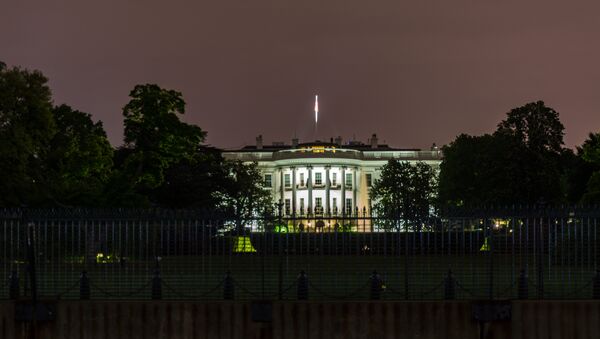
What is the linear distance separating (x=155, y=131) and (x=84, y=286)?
62503 millimetres

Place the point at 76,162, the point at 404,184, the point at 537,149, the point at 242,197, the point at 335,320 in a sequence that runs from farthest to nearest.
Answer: the point at 404,184 < the point at 242,197 < the point at 537,149 < the point at 76,162 < the point at 335,320

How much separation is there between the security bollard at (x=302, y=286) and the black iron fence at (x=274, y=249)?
24 mm

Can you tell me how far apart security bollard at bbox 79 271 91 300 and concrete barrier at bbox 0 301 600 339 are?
2.15ft

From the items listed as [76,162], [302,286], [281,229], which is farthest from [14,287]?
[76,162]

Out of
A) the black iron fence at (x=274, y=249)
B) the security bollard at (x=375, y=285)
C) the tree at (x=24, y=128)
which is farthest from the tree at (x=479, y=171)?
the security bollard at (x=375, y=285)

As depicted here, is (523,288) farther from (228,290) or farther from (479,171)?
(479,171)

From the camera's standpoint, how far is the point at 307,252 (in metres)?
28.7

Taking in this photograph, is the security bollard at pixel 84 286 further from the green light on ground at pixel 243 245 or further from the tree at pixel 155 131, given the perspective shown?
the tree at pixel 155 131

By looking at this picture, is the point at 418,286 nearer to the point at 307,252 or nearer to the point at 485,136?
the point at 307,252

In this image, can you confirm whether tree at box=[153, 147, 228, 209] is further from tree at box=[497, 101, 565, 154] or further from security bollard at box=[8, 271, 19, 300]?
security bollard at box=[8, 271, 19, 300]

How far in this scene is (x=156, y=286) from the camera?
27922 mm

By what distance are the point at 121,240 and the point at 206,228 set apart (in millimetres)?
1907

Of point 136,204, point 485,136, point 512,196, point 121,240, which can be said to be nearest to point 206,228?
point 121,240

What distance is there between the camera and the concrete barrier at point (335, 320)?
27406 mm
